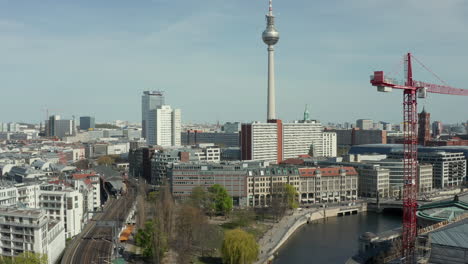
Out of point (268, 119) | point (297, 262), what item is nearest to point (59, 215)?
point (297, 262)

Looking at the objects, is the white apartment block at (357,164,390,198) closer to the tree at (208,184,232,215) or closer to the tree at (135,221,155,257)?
the tree at (208,184,232,215)

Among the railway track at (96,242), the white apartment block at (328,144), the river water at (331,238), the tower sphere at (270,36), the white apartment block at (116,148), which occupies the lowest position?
the river water at (331,238)

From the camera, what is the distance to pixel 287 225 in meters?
43.9

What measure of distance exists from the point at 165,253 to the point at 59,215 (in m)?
9.44

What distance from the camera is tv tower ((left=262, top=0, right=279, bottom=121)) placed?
86.0m

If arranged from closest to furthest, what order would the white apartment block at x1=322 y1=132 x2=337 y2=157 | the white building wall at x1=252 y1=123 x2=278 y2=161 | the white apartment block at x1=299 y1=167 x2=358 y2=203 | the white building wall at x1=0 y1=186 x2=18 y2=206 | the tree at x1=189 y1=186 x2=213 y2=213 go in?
the white building wall at x1=0 y1=186 x2=18 y2=206 < the tree at x1=189 y1=186 x2=213 y2=213 < the white apartment block at x1=299 y1=167 x2=358 y2=203 < the white building wall at x1=252 y1=123 x2=278 y2=161 < the white apartment block at x1=322 y1=132 x2=337 y2=157

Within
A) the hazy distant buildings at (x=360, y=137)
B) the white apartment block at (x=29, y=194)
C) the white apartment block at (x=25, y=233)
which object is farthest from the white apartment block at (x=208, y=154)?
the hazy distant buildings at (x=360, y=137)

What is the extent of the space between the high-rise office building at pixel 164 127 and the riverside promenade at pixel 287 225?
74.6 metres

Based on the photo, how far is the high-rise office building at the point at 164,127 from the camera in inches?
4813

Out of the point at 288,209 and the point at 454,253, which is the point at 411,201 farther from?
the point at 288,209

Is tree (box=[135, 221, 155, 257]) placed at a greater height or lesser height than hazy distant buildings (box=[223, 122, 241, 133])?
lesser

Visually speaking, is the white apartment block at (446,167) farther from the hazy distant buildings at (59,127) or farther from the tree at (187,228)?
the hazy distant buildings at (59,127)

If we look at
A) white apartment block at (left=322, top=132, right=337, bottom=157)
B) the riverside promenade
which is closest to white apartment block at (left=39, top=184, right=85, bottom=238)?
the riverside promenade

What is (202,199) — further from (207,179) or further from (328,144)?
(328,144)
